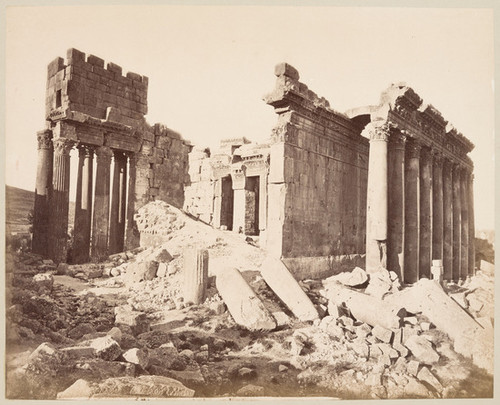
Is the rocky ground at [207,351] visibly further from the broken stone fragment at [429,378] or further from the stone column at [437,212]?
the stone column at [437,212]

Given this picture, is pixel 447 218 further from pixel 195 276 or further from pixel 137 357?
pixel 137 357

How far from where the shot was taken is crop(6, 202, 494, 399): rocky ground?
6.20 meters

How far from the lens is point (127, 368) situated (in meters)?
6.18

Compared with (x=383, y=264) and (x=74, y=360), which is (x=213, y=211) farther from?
(x=74, y=360)

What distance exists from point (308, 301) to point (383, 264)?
3.65 metres

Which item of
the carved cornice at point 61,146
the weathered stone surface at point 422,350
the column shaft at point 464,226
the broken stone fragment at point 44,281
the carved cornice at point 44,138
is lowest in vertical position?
the weathered stone surface at point 422,350

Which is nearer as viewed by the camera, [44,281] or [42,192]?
[44,281]

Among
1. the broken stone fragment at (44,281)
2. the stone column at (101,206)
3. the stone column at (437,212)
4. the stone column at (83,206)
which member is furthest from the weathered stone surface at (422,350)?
the stone column at (83,206)

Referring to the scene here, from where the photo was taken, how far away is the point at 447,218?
15.8 meters

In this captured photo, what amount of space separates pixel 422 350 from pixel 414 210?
634 centimetres

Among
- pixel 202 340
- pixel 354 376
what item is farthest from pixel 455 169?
pixel 202 340

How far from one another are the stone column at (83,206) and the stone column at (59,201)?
0.77m

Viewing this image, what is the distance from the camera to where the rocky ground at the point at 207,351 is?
6.20m

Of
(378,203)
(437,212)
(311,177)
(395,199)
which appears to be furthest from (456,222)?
(311,177)
